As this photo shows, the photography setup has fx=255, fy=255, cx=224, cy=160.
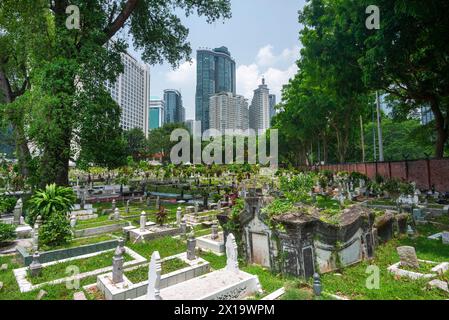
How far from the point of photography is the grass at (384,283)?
545cm

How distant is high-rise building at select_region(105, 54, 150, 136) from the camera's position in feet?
372

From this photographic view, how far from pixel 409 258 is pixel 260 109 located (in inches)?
4792

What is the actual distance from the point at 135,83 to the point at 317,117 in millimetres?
109431

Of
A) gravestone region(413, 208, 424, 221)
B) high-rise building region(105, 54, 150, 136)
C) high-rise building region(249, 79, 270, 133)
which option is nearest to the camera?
gravestone region(413, 208, 424, 221)

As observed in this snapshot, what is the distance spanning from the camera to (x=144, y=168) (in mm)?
41250

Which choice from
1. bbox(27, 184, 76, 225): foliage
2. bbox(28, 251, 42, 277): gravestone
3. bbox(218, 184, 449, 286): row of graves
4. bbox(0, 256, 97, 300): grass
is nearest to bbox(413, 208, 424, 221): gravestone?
bbox(218, 184, 449, 286): row of graves

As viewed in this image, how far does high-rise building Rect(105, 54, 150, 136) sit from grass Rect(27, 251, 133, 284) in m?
109

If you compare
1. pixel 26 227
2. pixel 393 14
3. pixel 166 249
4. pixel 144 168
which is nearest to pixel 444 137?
pixel 393 14

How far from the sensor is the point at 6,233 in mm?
9789

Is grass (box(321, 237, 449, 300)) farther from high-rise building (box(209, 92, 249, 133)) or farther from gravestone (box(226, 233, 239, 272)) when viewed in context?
high-rise building (box(209, 92, 249, 133))

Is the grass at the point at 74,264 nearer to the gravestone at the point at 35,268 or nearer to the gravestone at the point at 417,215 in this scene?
the gravestone at the point at 35,268

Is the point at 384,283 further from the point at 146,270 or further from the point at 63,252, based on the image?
the point at 63,252

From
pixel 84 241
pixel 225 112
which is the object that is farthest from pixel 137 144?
pixel 84 241

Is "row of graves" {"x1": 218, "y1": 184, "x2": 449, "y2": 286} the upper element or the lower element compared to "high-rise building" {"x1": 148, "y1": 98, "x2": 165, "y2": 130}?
lower
